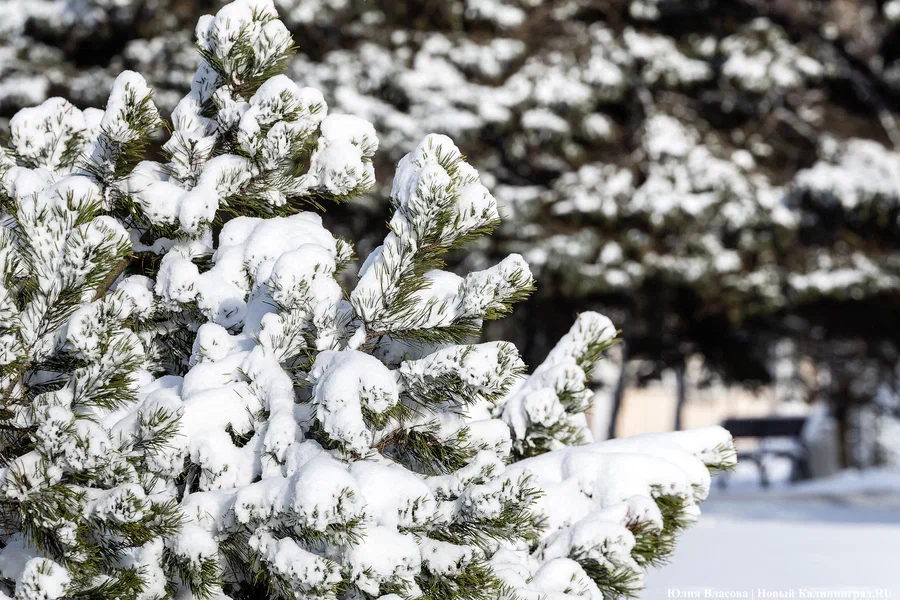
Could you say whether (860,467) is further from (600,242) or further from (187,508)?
(187,508)

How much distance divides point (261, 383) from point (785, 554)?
15.2ft

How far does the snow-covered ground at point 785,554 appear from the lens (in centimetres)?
437

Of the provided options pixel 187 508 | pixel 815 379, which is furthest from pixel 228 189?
pixel 815 379

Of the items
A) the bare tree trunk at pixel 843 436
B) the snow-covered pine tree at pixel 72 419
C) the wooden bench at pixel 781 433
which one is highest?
the snow-covered pine tree at pixel 72 419

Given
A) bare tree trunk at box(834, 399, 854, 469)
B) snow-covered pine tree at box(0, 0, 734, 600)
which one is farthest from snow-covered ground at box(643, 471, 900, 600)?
bare tree trunk at box(834, 399, 854, 469)

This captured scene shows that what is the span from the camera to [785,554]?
5.74m

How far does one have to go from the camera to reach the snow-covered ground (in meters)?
4.37

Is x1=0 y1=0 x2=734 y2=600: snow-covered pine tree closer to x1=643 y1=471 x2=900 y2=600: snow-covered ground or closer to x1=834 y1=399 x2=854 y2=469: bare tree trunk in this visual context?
x1=643 y1=471 x2=900 y2=600: snow-covered ground

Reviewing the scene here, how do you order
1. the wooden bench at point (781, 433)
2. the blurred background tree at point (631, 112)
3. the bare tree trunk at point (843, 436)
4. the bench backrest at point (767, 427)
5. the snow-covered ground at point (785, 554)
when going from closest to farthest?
the snow-covered ground at point (785, 554)
the blurred background tree at point (631, 112)
the wooden bench at point (781, 433)
the bench backrest at point (767, 427)
the bare tree trunk at point (843, 436)

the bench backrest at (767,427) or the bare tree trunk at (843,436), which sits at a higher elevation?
the bench backrest at (767,427)

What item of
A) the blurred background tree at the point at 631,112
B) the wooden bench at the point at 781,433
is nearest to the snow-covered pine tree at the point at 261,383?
the blurred background tree at the point at 631,112

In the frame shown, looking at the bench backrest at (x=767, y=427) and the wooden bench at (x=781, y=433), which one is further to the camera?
the bench backrest at (x=767, y=427)

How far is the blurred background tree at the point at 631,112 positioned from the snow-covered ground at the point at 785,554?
215 cm

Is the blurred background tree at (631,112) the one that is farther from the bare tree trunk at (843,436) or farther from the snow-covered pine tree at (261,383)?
the bare tree trunk at (843,436)
